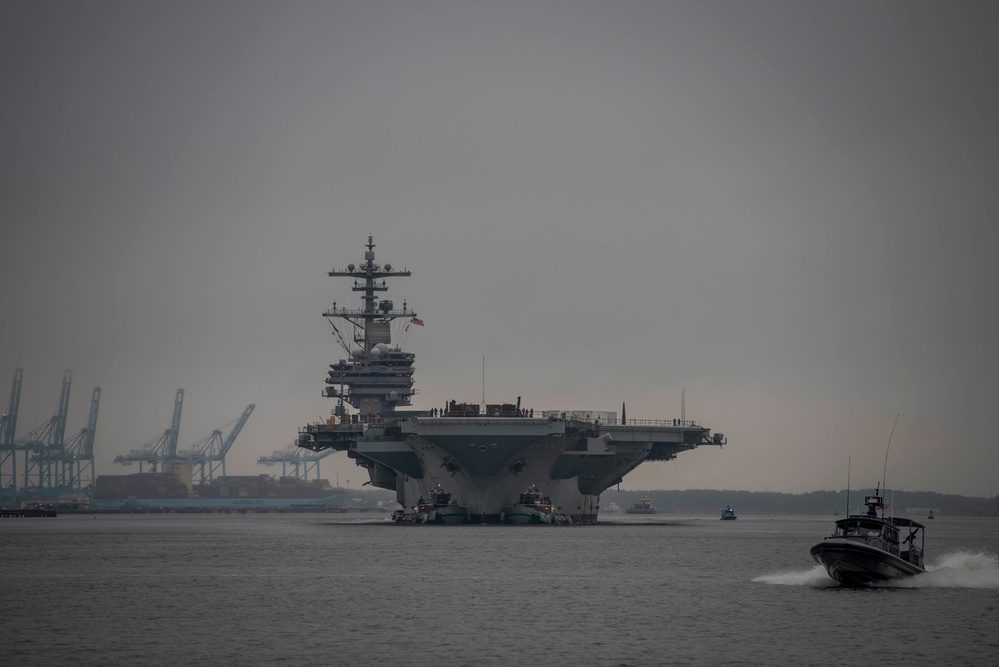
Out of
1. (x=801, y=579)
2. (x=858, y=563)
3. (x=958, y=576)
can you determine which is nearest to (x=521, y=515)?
(x=801, y=579)

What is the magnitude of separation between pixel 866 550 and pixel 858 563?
0.85m

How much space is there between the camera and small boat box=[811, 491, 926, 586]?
50.2m

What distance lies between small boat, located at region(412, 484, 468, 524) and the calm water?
25.6m

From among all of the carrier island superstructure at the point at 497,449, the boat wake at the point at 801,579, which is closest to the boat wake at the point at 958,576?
the boat wake at the point at 801,579

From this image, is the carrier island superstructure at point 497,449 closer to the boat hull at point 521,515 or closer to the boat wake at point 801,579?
the boat hull at point 521,515

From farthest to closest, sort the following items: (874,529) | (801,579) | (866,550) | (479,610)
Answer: (801,579), (874,529), (866,550), (479,610)

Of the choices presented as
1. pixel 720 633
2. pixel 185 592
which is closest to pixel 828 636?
pixel 720 633

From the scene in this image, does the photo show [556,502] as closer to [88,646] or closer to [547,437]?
[547,437]

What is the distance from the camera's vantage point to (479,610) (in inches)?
1812

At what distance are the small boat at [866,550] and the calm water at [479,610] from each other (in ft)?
2.26

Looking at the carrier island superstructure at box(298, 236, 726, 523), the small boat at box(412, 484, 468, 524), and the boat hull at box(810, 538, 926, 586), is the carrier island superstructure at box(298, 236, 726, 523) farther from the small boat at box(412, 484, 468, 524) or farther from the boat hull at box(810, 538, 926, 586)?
the boat hull at box(810, 538, 926, 586)

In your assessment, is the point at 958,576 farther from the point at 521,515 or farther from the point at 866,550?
the point at 521,515

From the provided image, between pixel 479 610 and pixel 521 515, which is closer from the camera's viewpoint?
pixel 479 610

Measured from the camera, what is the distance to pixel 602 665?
34594mm
